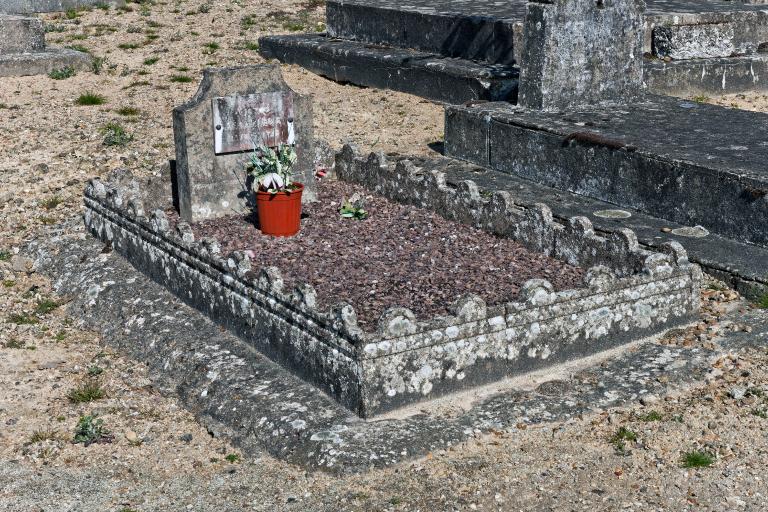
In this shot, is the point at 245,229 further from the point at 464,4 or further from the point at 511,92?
the point at 464,4

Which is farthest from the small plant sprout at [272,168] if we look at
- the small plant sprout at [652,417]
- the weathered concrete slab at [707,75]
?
the weathered concrete slab at [707,75]

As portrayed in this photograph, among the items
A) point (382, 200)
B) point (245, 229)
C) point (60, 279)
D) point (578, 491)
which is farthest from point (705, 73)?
point (578, 491)

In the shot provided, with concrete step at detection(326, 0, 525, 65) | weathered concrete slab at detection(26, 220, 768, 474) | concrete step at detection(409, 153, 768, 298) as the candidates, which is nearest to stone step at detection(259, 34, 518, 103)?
concrete step at detection(326, 0, 525, 65)

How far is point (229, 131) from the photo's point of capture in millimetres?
10969

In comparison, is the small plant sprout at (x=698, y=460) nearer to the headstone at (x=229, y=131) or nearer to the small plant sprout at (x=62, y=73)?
the headstone at (x=229, y=131)

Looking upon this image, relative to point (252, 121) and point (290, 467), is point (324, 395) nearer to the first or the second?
point (290, 467)

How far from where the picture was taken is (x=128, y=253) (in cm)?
1093

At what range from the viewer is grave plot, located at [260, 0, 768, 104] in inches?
635

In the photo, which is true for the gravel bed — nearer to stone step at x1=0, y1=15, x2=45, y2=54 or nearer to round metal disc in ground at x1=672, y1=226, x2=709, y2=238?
round metal disc in ground at x1=672, y1=226, x2=709, y2=238

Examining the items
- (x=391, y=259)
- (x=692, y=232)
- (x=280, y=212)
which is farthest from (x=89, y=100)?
(x=692, y=232)

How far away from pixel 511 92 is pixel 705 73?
10.6 feet

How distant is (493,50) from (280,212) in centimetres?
676

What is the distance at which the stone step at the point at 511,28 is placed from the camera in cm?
1644

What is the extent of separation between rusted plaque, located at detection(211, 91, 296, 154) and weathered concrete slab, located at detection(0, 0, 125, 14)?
13.1m
